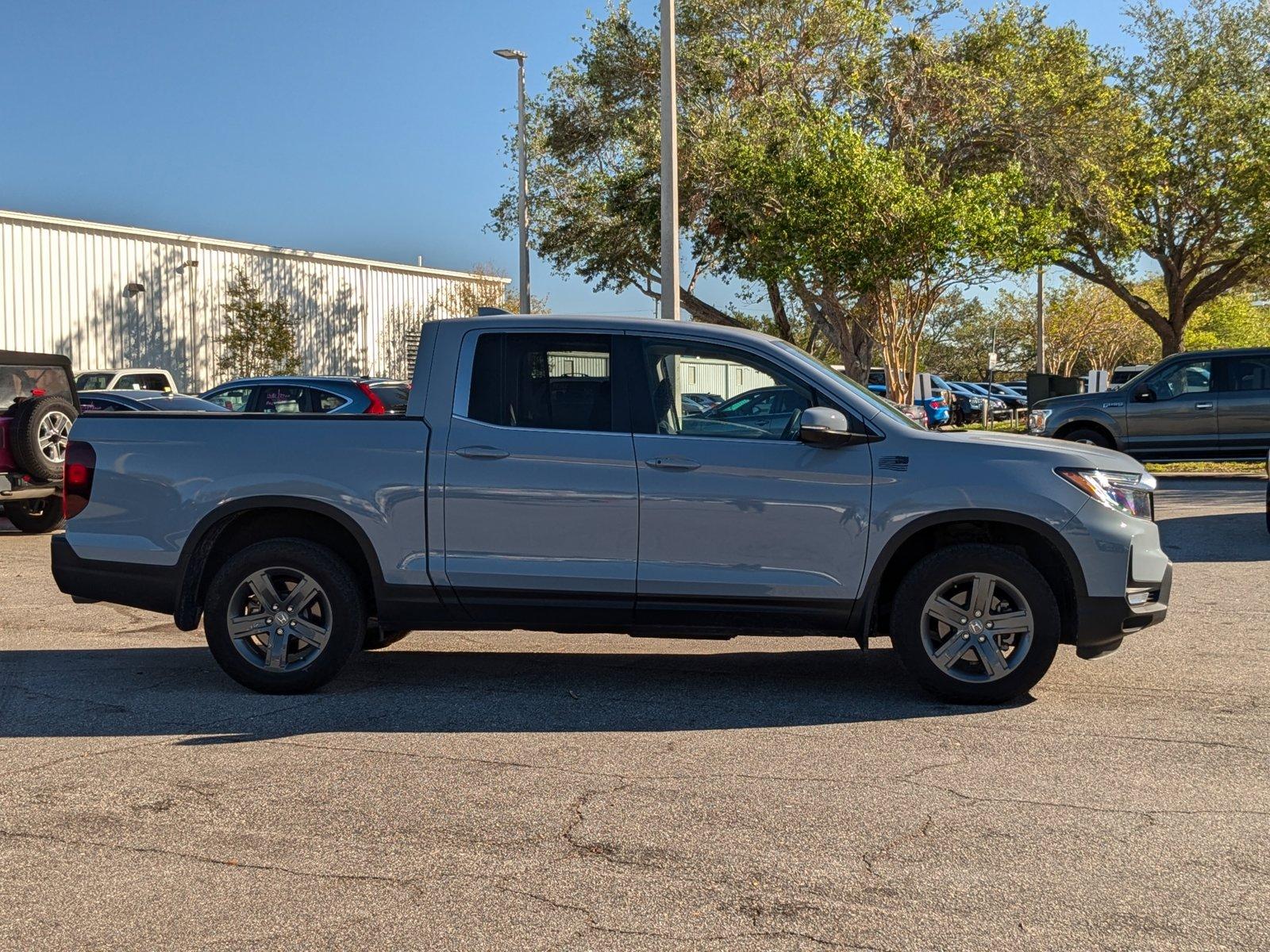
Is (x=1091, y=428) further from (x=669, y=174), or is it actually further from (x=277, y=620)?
(x=277, y=620)

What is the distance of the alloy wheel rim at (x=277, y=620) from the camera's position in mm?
6953

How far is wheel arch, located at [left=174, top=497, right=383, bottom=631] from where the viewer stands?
6949 mm

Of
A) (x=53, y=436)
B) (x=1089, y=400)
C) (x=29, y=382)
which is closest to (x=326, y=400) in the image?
(x=29, y=382)

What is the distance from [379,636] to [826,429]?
2792 mm

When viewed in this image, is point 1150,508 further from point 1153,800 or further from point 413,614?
point 413,614

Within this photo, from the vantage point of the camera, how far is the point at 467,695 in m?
7.07

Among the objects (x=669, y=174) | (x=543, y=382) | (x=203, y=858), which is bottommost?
(x=203, y=858)

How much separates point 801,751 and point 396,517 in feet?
7.64

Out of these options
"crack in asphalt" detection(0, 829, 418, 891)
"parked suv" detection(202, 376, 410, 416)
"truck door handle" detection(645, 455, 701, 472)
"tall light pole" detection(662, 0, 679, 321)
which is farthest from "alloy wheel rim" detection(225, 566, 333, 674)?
"tall light pole" detection(662, 0, 679, 321)

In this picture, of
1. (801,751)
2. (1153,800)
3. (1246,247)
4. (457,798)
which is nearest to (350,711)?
(457,798)

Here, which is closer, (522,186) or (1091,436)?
→ (1091,436)

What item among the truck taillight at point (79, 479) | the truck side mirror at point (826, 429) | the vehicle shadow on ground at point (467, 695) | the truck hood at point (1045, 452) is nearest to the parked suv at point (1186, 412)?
the vehicle shadow on ground at point (467, 695)

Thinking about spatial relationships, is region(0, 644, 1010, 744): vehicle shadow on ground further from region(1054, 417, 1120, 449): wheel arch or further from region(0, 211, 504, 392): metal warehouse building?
region(0, 211, 504, 392): metal warehouse building

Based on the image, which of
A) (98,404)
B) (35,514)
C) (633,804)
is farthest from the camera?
(98,404)
